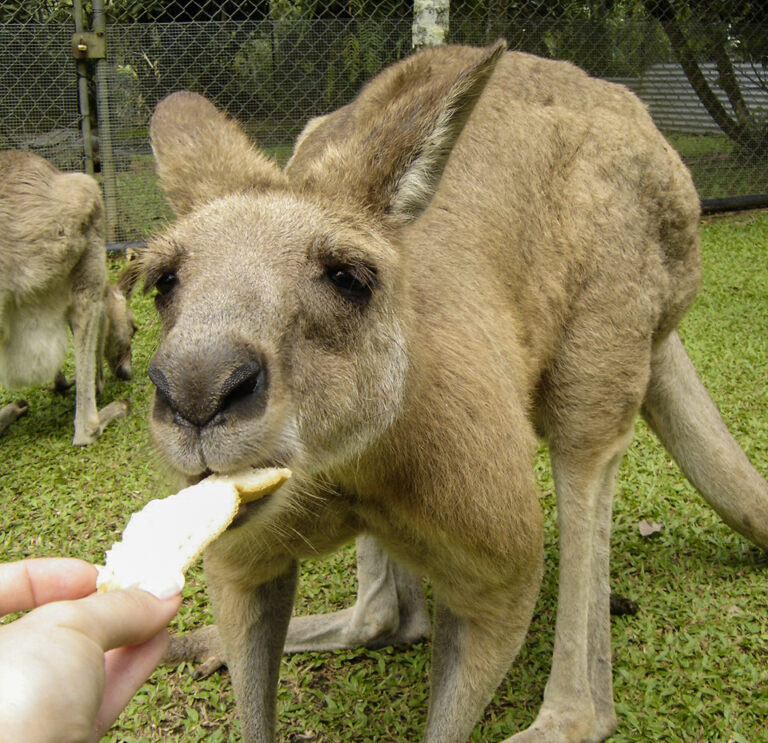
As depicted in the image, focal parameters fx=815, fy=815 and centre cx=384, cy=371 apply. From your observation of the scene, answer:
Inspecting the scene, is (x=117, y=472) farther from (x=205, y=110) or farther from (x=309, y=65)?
(x=309, y=65)

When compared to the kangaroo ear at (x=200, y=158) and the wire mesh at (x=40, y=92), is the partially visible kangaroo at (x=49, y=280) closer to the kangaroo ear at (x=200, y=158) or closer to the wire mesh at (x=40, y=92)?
the wire mesh at (x=40, y=92)

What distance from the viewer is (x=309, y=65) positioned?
7930 millimetres

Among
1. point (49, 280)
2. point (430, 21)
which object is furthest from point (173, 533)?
point (430, 21)

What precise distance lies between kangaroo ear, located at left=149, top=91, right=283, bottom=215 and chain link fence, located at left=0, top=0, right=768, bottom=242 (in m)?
4.05

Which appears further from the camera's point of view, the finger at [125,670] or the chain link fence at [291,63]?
the chain link fence at [291,63]

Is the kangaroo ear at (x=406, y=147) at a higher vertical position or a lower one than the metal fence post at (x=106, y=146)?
higher

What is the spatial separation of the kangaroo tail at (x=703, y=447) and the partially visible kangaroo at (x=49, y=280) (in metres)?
3.16

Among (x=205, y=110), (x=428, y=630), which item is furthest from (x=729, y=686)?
(x=205, y=110)

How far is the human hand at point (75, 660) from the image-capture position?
98cm

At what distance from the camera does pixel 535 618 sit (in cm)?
334

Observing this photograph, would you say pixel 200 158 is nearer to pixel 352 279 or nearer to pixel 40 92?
pixel 352 279

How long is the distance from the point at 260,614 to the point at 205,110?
4.73ft

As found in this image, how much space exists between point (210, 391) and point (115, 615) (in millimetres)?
412

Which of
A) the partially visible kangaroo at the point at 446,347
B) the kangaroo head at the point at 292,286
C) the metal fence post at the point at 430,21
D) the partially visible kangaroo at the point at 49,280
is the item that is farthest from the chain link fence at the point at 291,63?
the kangaroo head at the point at 292,286
